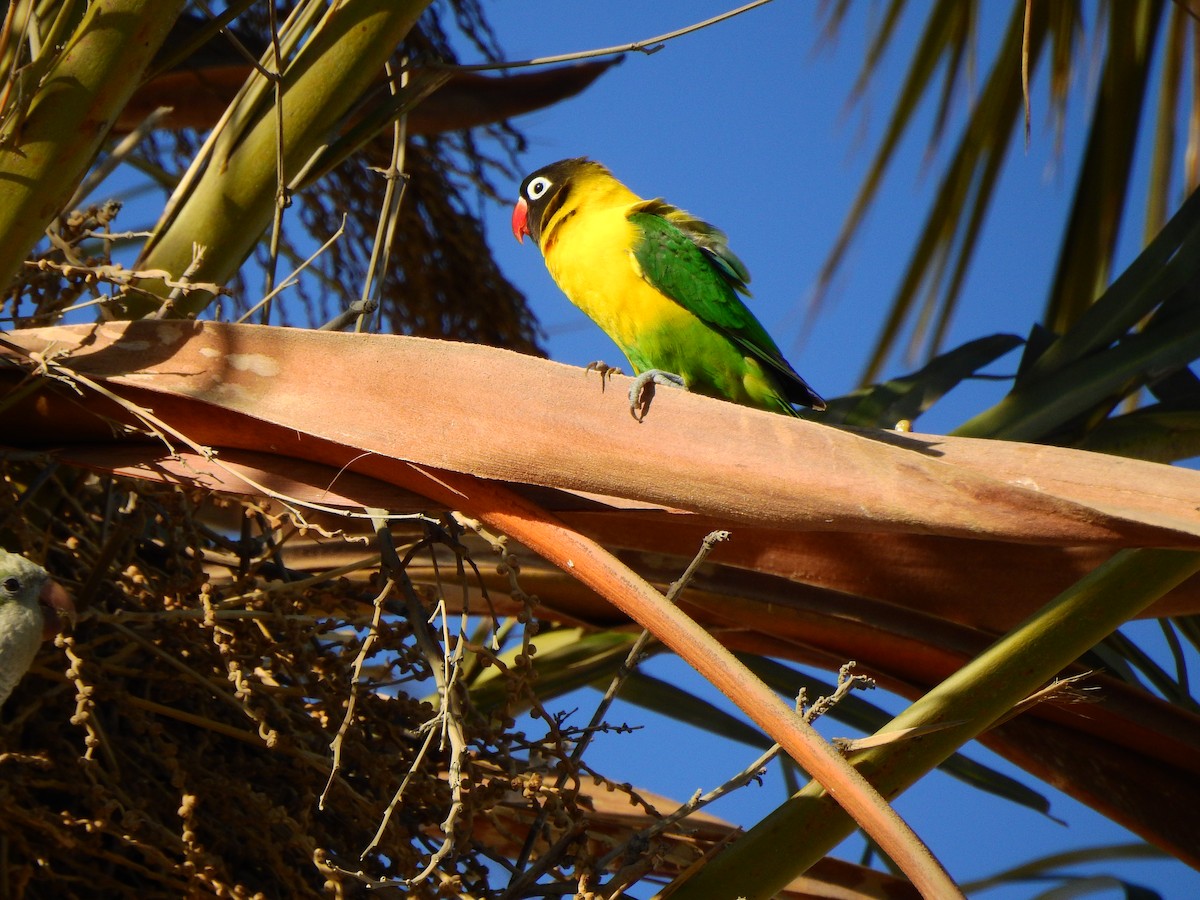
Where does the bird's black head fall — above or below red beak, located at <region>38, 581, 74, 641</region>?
above

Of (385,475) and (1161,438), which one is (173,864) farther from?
(1161,438)

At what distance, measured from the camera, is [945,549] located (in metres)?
1.17

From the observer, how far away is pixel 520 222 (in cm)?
219

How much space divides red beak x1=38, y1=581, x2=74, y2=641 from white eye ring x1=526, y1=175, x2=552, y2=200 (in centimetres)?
116

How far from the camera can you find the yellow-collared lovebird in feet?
5.90

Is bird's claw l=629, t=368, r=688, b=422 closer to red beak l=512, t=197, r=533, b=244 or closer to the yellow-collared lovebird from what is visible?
the yellow-collared lovebird

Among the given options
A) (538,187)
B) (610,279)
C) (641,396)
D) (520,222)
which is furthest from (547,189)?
(641,396)

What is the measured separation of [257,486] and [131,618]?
271mm

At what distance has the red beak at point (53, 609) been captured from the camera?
111cm

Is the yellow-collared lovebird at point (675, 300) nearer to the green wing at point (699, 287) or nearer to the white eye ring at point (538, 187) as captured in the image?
the green wing at point (699, 287)

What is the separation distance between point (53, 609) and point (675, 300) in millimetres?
1012

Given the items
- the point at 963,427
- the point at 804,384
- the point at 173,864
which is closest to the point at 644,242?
the point at 804,384

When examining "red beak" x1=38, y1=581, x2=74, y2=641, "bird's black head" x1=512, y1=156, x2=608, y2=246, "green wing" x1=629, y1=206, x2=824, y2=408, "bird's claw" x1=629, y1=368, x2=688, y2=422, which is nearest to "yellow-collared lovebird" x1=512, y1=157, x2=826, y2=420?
"green wing" x1=629, y1=206, x2=824, y2=408

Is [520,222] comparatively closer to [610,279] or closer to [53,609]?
[610,279]
